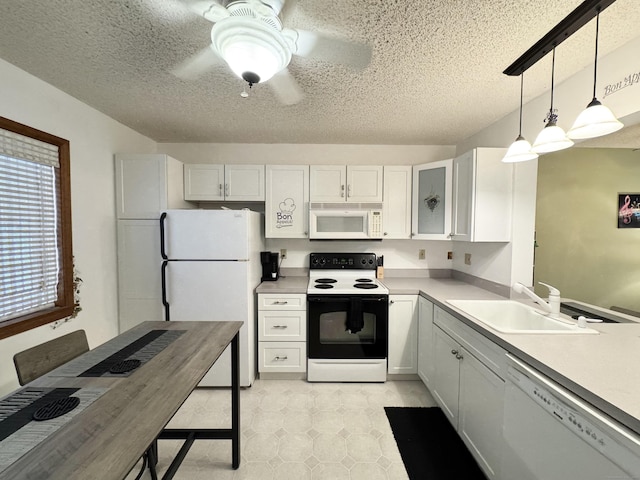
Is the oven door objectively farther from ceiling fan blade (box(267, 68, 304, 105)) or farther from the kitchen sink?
ceiling fan blade (box(267, 68, 304, 105))

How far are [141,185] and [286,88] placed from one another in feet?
5.28

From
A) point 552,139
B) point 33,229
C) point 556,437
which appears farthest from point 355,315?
point 33,229

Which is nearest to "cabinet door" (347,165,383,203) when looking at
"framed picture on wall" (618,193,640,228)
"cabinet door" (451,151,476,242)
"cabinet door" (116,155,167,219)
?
"cabinet door" (451,151,476,242)

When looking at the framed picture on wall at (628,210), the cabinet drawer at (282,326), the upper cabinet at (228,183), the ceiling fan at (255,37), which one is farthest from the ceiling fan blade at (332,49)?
the framed picture on wall at (628,210)

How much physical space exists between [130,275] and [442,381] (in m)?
2.80

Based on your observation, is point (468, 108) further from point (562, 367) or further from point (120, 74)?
point (120, 74)

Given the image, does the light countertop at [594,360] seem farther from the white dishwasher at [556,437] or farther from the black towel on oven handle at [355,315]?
the black towel on oven handle at [355,315]

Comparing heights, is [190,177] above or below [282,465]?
above

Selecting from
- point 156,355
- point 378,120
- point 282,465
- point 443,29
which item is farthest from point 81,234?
point 443,29

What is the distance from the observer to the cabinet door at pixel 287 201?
2.83 m

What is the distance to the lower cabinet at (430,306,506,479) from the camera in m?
1.43

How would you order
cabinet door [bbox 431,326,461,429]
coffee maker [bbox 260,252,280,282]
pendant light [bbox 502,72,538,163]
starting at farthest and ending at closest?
1. coffee maker [bbox 260,252,280,282]
2. cabinet door [bbox 431,326,461,429]
3. pendant light [bbox 502,72,538,163]

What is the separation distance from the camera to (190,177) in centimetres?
281

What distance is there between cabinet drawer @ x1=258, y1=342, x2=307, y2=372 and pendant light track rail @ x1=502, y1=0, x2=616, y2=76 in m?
2.56
